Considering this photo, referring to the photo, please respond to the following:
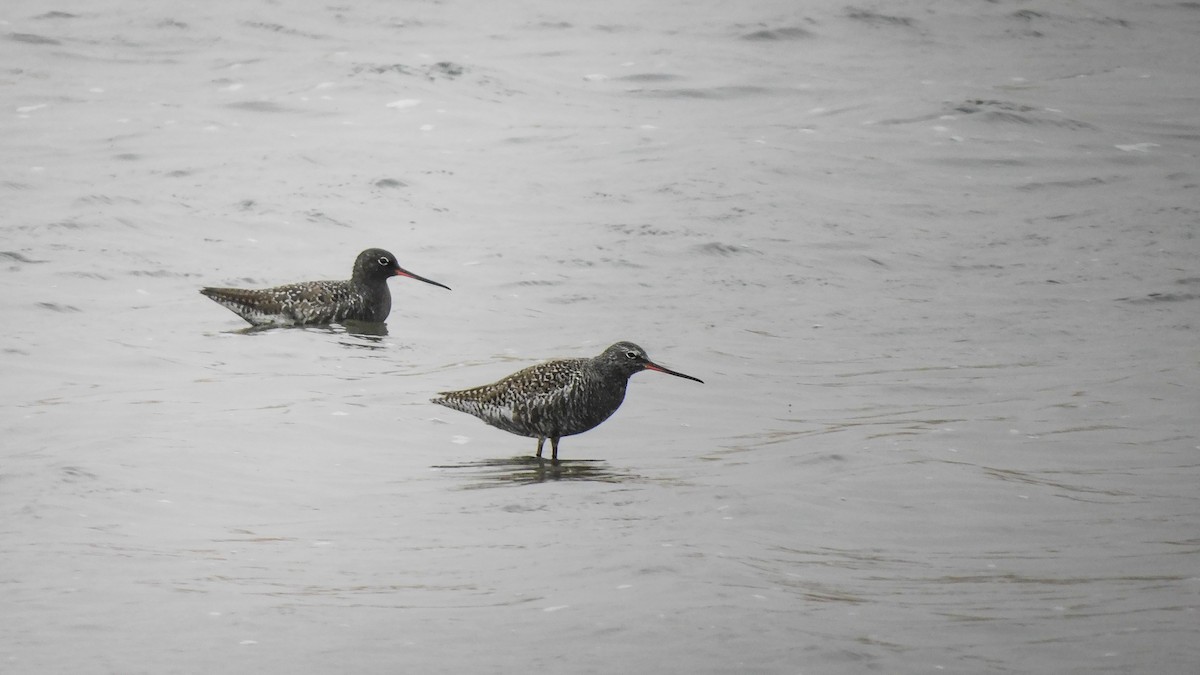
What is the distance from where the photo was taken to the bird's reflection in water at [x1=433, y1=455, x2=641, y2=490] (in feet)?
34.8

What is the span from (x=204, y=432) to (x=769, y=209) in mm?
11012

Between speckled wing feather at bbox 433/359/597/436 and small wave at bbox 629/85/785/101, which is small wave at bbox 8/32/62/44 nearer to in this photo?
small wave at bbox 629/85/785/101

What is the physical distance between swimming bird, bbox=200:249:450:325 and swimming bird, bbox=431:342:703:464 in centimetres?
524

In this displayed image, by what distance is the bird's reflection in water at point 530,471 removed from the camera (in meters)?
10.6

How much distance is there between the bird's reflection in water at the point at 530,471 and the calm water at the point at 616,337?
49mm

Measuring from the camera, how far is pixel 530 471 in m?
11.0

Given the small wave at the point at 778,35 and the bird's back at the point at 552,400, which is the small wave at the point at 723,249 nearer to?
the bird's back at the point at 552,400

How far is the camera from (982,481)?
1048cm

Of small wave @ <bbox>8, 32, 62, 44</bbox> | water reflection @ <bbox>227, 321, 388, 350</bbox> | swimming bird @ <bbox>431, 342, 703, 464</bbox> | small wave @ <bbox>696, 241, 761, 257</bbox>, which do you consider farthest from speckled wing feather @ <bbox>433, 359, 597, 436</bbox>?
small wave @ <bbox>8, 32, 62, 44</bbox>

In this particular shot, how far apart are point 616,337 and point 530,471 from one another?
4.83 meters

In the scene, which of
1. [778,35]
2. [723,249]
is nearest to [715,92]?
[778,35]

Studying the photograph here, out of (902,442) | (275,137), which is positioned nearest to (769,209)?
(275,137)

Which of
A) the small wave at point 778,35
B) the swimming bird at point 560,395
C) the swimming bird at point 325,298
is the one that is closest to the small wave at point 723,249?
the swimming bird at point 325,298

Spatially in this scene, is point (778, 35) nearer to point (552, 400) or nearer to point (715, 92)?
point (715, 92)
